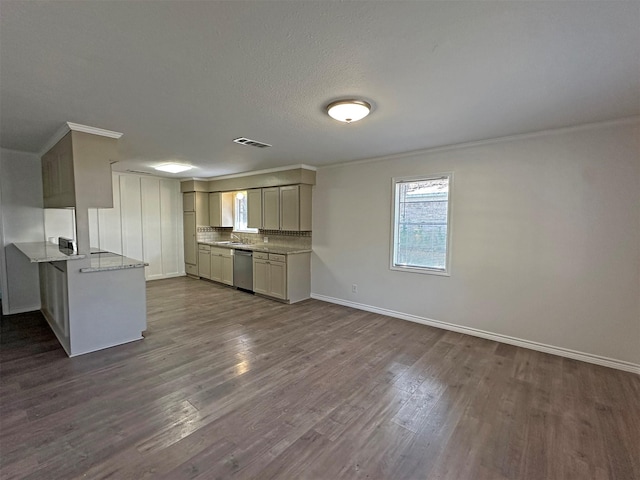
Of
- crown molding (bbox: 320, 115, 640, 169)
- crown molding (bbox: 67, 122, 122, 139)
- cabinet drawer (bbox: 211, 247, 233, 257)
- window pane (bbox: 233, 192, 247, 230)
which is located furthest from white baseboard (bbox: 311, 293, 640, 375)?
crown molding (bbox: 67, 122, 122, 139)

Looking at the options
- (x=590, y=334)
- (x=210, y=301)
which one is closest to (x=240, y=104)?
(x=210, y=301)

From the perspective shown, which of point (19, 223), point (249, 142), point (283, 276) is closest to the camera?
point (249, 142)

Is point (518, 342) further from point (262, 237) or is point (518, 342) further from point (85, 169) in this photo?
point (85, 169)

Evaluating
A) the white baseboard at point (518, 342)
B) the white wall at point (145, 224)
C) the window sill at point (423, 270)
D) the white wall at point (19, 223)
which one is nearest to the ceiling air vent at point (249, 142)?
the window sill at point (423, 270)

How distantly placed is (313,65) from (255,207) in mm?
4318

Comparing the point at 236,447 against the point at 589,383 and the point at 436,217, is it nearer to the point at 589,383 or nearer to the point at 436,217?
the point at 589,383

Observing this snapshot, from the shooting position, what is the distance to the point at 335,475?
168 centimetres

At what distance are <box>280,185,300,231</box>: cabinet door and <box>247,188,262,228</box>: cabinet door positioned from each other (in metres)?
0.61

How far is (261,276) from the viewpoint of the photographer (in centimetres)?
552

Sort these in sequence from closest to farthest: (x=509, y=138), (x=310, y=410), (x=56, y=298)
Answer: (x=310, y=410) → (x=509, y=138) → (x=56, y=298)

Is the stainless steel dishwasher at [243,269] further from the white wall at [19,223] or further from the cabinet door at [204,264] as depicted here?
the white wall at [19,223]

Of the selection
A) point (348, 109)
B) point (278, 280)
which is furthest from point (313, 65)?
point (278, 280)

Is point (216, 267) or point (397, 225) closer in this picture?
point (397, 225)

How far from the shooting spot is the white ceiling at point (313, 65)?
1.43m
